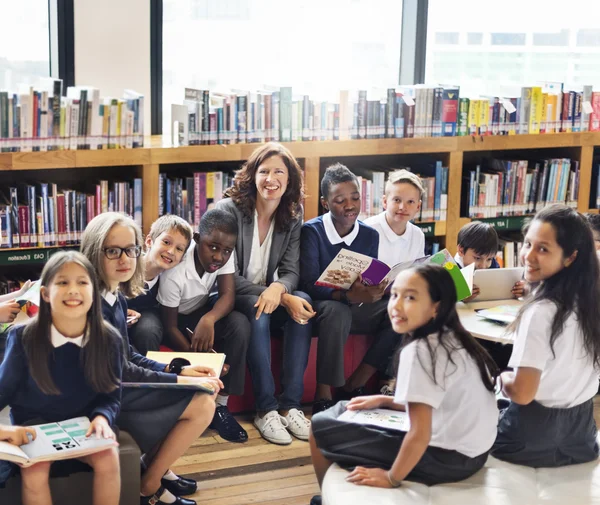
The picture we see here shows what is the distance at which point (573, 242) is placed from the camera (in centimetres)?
254

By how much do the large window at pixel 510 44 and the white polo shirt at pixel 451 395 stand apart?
3.23 metres

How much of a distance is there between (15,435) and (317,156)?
7.80 feet

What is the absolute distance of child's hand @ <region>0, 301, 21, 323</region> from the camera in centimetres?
297

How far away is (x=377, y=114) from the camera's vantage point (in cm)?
447

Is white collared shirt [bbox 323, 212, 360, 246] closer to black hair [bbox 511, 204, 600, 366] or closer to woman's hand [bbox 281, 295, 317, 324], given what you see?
woman's hand [bbox 281, 295, 317, 324]

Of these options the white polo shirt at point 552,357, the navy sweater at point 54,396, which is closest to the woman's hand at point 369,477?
the white polo shirt at point 552,357

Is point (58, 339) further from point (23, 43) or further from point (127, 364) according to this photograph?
point (23, 43)

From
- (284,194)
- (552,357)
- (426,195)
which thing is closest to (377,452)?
(552,357)

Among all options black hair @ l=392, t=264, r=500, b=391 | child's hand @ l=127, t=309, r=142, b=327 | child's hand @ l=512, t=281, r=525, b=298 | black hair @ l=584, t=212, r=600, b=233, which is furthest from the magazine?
black hair @ l=584, t=212, r=600, b=233

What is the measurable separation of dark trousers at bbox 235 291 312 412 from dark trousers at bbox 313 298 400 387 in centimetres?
7

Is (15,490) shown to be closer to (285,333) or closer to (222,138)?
(285,333)

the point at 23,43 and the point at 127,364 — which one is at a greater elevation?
the point at 23,43

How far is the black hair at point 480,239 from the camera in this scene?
3707 mm

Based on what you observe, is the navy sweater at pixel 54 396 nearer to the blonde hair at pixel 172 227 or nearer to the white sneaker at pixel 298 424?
the blonde hair at pixel 172 227
